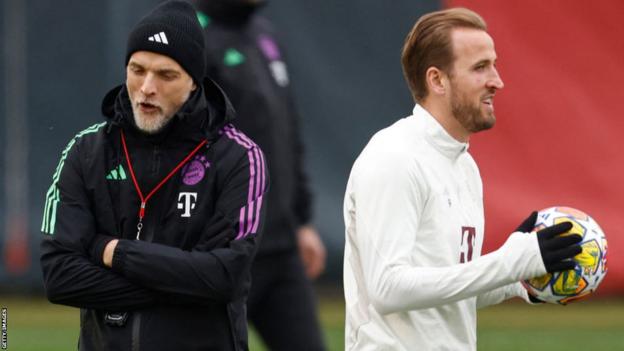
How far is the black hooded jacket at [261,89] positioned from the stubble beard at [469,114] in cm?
216

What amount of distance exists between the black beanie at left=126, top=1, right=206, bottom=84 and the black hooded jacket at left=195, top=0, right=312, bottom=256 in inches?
69.6

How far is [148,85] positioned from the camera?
186 inches

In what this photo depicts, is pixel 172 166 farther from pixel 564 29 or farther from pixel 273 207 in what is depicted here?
pixel 564 29

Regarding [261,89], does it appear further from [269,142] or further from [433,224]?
[433,224]

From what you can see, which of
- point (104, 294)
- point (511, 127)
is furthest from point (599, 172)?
point (104, 294)

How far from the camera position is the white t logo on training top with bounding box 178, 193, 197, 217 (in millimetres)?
4688

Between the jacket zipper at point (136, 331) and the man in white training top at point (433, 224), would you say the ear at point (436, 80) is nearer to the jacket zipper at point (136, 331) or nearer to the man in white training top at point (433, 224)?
the man in white training top at point (433, 224)

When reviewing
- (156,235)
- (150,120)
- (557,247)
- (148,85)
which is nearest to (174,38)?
(148,85)

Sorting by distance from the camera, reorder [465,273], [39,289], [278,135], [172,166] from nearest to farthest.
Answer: [465,273] → [172,166] → [278,135] → [39,289]

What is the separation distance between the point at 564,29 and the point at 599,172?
129cm

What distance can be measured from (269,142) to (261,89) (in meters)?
0.26

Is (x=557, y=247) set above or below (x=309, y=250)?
above

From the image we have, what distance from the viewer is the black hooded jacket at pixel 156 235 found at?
4.60 meters

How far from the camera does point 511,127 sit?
1217 cm
